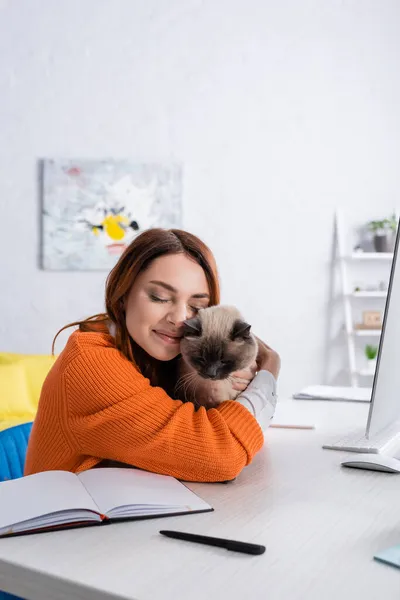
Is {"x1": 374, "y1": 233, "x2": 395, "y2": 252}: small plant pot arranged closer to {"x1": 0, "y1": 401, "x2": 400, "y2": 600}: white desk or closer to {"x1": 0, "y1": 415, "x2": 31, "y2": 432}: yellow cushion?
{"x1": 0, "y1": 415, "x2": 31, "y2": 432}: yellow cushion

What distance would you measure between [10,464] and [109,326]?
46 centimetres

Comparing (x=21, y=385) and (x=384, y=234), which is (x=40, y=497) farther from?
(x=384, y=234)

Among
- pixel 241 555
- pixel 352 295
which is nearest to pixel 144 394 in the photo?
pixel 241 555

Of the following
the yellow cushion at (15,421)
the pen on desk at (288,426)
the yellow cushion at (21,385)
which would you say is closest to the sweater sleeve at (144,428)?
the pen on desk at (288,426)

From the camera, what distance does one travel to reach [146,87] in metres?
4.23

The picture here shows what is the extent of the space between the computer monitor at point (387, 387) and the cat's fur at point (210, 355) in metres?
0.27

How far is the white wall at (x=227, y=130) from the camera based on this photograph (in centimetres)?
419

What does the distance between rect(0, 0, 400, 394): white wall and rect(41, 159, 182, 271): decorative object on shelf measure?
0.10 m

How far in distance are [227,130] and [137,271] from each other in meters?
3.04

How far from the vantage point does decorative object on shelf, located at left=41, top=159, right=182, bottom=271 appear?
4176 mm

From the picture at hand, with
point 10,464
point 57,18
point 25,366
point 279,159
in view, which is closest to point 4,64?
point 57,18

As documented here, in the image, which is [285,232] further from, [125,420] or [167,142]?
[125,420]

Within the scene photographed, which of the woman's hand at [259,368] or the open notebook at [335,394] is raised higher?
the woman's hand at [259,368]

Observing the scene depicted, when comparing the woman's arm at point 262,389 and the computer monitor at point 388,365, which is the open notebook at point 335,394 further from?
the computer monitor at point 388,365
